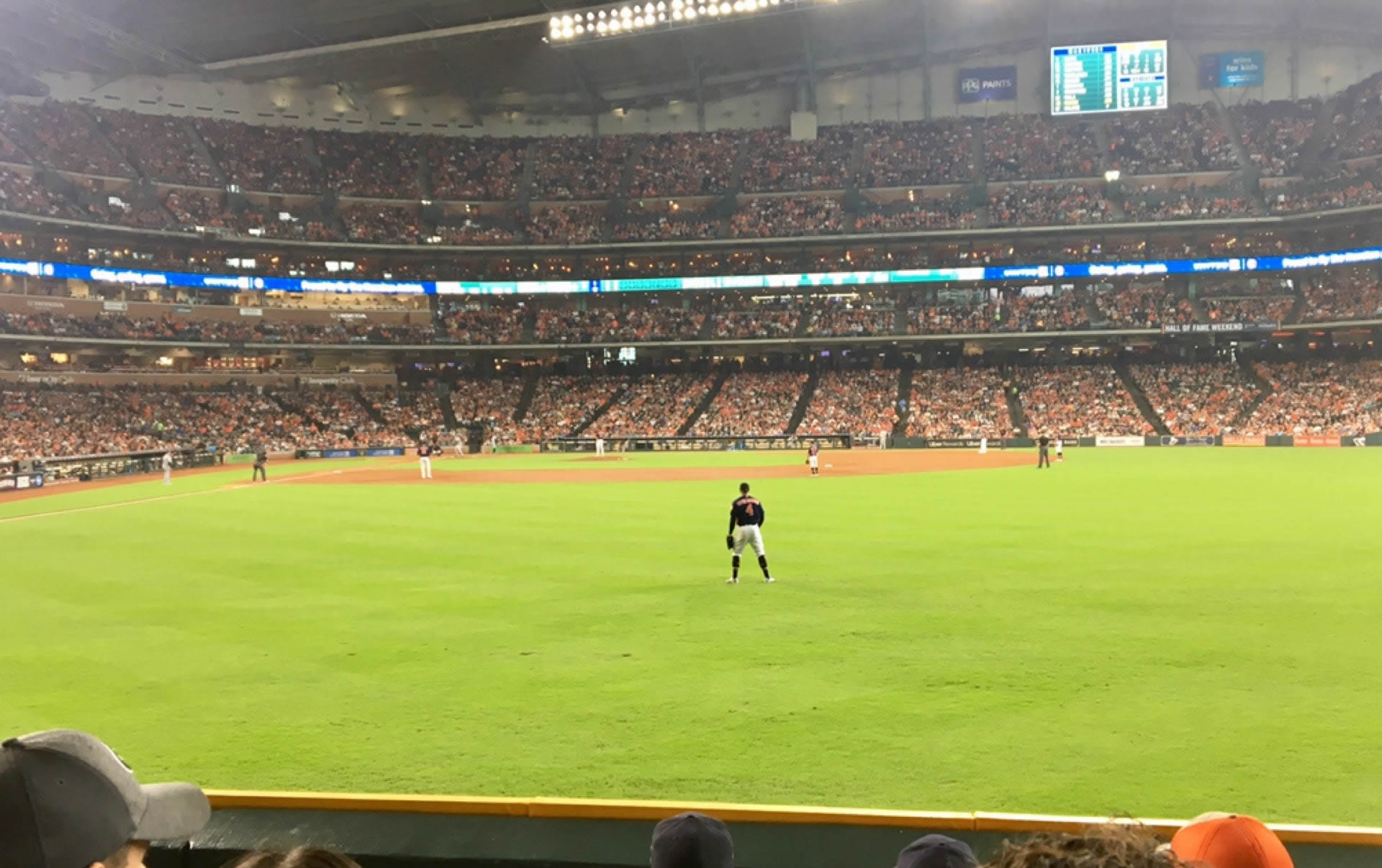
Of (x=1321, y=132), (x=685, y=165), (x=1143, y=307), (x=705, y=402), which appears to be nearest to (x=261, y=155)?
(x=685, y=165)

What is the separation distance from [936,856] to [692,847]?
0.82 m

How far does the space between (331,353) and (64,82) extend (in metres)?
27.3

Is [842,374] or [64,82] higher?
[64,82]

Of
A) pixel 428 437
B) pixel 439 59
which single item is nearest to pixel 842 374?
pixel 428 437

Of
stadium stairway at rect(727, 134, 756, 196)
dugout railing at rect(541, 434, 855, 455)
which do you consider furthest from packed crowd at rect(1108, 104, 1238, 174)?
dugout railing at rect(541, 434, 855, 455)

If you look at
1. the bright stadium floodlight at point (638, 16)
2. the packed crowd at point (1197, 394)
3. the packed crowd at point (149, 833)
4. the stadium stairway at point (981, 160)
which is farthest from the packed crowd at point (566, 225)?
the packed crowd at point (149, 833)

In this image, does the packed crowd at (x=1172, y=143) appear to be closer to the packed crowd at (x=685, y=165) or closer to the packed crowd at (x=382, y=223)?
the packed crowd at (x=685, y=165)

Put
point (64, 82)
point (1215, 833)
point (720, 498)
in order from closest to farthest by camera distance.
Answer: point (1215, 833) < point (720, 498) < point (64, 82)

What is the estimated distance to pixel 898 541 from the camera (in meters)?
18.4

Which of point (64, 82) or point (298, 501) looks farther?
point (64, 82)

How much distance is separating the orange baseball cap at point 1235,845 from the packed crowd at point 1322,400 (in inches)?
2246

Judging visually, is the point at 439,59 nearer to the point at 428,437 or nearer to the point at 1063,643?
the point at 428,437

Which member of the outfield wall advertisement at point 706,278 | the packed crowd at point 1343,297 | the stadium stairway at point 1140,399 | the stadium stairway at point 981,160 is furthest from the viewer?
the stadium stairway at point 981,160

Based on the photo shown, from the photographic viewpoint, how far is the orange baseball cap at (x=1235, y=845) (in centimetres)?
224
